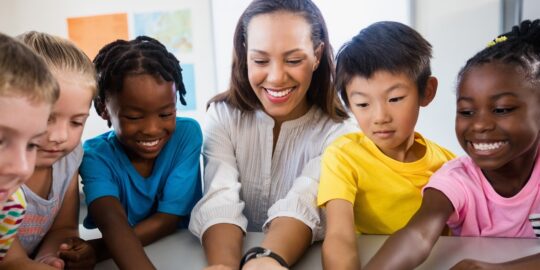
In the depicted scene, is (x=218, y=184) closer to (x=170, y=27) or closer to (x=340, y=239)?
(x=340, y=239)

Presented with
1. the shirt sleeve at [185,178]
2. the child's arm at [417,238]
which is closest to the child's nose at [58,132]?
the shirt sleeve at [185,178]

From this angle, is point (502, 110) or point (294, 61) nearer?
point (502, 110)

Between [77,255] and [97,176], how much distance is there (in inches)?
8.4

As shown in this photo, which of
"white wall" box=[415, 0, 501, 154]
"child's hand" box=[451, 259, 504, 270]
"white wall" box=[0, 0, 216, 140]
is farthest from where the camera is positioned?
"white wall" box=[0, 0, 216, 140]

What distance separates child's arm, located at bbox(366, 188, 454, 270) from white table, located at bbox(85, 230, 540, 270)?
0.03 meters

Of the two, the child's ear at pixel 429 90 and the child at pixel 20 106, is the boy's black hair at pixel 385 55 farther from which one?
the child at pixel 20 106

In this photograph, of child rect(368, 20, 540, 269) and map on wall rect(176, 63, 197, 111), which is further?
map on wall rect(176, 63, 197, 111)

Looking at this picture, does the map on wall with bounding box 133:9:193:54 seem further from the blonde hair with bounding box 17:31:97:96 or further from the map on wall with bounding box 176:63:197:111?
the blonde hair with bounding box 17:31:97:96

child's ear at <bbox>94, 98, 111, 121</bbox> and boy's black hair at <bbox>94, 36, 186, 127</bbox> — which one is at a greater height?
boy's black hair at <bbox>94, 36, 186, 127</bbox>

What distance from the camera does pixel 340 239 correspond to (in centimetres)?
90

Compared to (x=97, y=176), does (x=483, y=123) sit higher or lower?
higher

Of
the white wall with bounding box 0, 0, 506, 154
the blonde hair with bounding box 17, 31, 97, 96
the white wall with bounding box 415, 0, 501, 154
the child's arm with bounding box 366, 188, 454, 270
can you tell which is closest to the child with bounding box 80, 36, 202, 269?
the blonde hair with bounding box 17, 31, 97, 96

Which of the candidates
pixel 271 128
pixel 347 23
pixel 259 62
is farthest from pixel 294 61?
pixel 347 23

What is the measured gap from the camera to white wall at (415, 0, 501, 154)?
8.56ft
